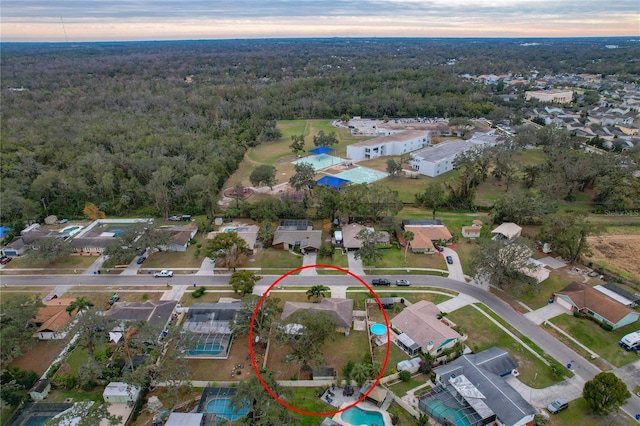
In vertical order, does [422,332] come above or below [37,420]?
above

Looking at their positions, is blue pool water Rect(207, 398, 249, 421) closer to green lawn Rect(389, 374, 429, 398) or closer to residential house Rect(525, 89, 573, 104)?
green lawn Rect(389, 374, 429, 398)

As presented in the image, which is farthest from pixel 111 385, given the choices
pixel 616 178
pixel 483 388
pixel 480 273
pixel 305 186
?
pixel 616 178

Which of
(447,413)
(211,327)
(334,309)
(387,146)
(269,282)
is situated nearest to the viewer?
(447,413)

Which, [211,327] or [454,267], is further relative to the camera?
[454,267]

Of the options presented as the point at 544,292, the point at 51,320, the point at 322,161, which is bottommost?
the point at 544,292

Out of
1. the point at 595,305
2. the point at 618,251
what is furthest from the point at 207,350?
the point at 618,251

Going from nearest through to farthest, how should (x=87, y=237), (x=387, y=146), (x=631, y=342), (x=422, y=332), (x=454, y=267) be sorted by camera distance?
(x=631, y=342)
(x=422, y=332)
(x=454, y=267)
(x=87, y=237)
(x=387, y=146)

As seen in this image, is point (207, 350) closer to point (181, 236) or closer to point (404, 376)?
point (404, 376)

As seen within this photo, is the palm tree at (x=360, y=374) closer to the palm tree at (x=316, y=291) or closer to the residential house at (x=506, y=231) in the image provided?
the palm tree at (x=316, y=291)
